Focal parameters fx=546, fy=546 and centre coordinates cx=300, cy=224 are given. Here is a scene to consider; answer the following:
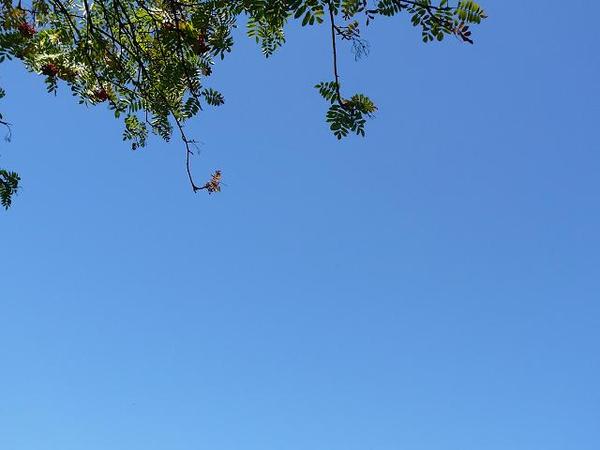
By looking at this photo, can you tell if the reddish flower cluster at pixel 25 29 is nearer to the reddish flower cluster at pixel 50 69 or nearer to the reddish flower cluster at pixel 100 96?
the reddish flower cluster at pixel 50 69

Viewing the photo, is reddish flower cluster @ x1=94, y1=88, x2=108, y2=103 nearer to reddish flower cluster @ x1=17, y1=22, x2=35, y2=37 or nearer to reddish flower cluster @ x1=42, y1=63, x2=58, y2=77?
reddish flower cluster @ x1=42, y1=63, x2=58, y2=77

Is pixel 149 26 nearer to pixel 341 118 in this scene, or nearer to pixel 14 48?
pixel 14 48

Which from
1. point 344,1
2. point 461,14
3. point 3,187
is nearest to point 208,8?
point 344,1

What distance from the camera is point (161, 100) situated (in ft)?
18.5

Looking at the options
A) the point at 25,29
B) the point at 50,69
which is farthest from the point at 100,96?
the point at 25,29

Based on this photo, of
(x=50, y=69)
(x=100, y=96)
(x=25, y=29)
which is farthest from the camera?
(x=100, y=96)

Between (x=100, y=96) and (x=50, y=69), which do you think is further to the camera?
(x=100, y=96)

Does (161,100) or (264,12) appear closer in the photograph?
(264,12)

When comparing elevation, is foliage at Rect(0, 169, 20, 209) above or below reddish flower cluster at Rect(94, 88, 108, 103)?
below

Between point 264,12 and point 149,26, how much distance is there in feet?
6.45

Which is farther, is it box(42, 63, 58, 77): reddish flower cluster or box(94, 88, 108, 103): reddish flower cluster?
box(94, 88, 108, 103): reddish flower cluster

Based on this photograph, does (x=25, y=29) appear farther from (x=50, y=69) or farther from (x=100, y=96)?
(x=100, y=96)

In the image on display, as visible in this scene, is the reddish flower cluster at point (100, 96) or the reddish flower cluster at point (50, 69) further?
the reddish flower cluster at point (100, 96)

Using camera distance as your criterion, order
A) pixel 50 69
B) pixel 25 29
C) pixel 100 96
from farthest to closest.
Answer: pixel 100 96 < pixel 50 69 < pixel 25 29
